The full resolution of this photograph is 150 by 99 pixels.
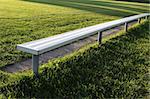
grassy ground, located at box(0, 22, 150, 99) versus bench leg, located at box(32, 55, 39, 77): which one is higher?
bench leg, located at box(32, 55, 39, 77)

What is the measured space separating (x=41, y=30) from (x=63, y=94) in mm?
4926

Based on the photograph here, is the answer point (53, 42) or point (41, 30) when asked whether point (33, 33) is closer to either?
point (41, 30)

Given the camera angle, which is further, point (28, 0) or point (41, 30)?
point (28, 0)

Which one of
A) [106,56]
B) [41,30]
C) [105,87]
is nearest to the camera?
[105,87]

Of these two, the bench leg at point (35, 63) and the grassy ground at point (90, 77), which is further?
the bench leg at point (35, 63)

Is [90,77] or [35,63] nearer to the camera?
[35,63]

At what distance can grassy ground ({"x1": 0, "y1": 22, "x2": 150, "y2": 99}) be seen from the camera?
4.45 metres

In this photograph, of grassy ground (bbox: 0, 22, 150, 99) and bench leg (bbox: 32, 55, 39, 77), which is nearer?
grassy ground (bbox: 0, 22, 150, 99)

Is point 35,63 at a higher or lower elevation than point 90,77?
higher

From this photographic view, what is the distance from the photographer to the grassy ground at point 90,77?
445 cm

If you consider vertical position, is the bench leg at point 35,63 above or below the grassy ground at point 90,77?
above

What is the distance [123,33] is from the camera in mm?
9359

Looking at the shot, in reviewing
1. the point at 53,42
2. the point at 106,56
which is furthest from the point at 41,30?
the point at 53,42

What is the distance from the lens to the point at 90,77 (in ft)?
16.9
